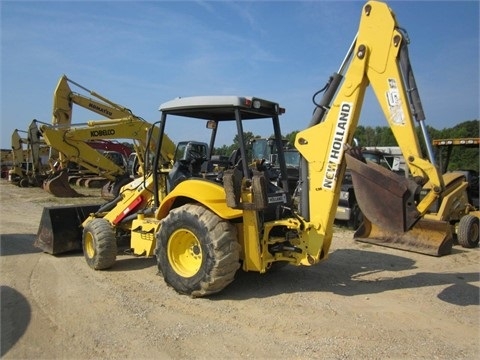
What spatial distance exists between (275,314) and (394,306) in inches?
51.7

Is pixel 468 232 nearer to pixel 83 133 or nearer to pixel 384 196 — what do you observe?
pixel 384 196

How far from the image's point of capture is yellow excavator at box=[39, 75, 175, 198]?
13.2 metres

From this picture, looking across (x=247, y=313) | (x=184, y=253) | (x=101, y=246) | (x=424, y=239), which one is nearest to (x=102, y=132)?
(x=101, y=246)

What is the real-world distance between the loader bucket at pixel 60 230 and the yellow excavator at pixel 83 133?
6130 millimetres

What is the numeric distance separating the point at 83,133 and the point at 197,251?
10.8m

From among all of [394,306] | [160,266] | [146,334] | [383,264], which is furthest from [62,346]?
[383,264]

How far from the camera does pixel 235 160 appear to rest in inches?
217

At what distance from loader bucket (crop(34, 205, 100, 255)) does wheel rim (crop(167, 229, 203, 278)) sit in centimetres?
248

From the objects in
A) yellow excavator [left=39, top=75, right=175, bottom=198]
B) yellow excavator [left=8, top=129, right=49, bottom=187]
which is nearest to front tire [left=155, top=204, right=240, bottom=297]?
yellow excavator [left=39, top=75, right=175, bottom=198]

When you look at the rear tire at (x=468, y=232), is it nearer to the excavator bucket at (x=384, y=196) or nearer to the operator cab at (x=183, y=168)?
the excavator bucket at (x=384, y=196)

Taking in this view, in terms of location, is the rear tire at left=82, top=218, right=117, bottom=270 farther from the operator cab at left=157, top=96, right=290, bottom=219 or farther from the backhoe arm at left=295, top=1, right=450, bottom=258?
the backhoe arm at left=295, top=1, right=450, bottom=258

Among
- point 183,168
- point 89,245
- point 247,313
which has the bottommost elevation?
point 247,313

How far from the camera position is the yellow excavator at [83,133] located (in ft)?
43.2

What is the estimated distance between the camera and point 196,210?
4.79m
